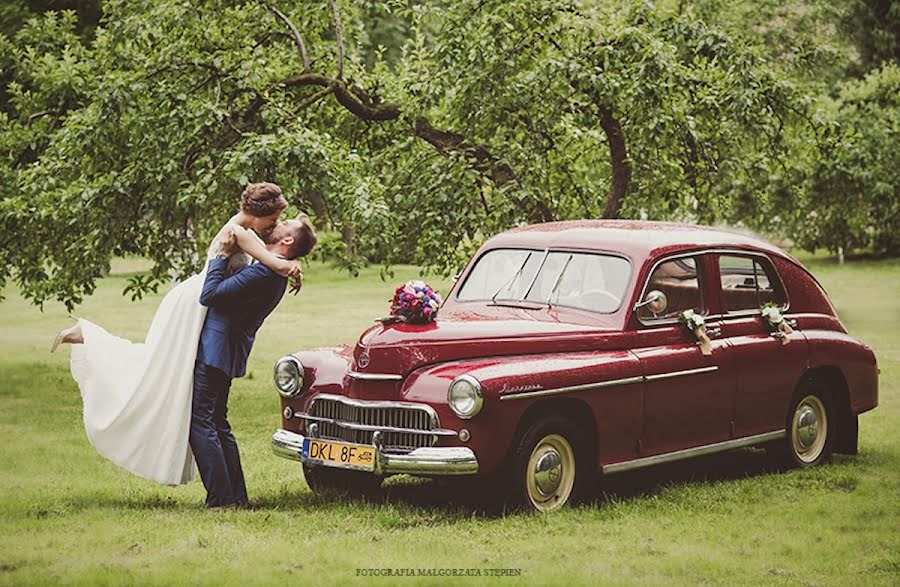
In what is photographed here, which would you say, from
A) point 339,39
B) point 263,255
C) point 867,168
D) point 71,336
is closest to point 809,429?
point 263,255

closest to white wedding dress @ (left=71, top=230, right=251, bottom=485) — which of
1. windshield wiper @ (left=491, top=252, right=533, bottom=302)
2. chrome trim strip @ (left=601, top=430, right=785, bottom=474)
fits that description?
windshield wiper @ (left=491, top=252, right=533, bottom=302)

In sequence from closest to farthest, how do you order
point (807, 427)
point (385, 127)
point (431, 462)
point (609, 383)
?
point (431, 462), point (609, 383), point (807, 427), point (385, 127)

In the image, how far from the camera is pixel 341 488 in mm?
8797

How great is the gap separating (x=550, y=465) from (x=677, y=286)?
1752mm

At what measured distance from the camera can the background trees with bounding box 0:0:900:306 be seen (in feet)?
40.9

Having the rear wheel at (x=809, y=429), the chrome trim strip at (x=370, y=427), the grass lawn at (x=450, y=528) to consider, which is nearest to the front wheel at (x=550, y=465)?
the grass lawn at (x=450, y=528)

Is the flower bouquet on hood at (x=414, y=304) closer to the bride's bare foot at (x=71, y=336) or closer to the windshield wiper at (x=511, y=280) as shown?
the windshield wiper at (x=511, y=280)

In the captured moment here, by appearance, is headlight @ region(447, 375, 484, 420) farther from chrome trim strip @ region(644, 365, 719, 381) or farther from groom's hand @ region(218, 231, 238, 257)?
groom's hand @ region(218, 231, 238, 257)

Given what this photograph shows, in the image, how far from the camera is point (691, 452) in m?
8.92

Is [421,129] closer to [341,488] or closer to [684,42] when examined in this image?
[684,42]

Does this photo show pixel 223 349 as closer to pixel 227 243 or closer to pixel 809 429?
pixel 227 243

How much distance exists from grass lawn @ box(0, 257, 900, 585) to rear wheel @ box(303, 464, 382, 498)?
143 mm

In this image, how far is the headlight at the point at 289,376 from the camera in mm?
8438

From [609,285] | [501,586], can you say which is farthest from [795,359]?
[501,586]
